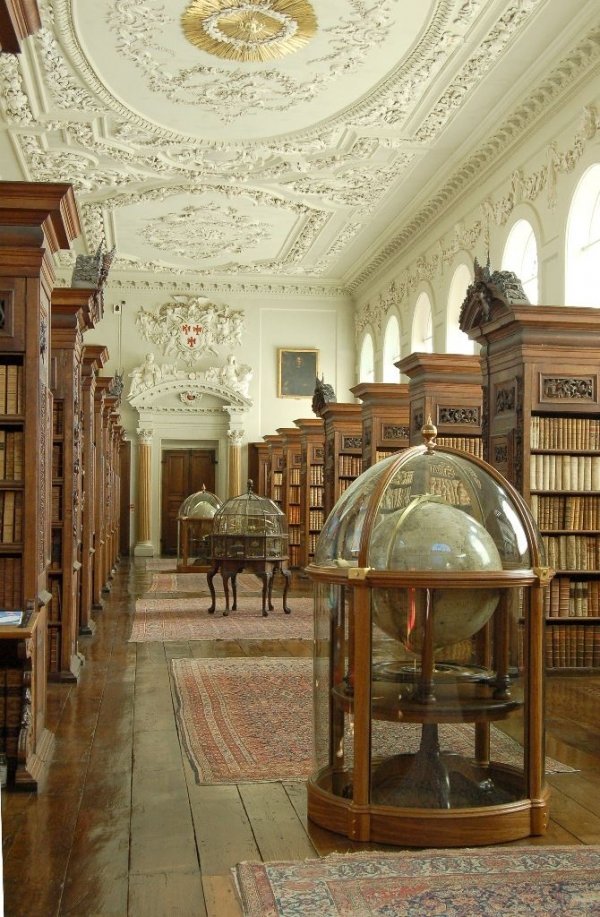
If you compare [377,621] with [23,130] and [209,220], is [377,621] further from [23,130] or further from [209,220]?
[209,220]

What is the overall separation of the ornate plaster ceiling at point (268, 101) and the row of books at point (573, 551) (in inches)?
227

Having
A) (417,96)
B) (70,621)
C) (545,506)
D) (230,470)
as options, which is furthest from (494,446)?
(230,470)

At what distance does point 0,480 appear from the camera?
5539 mm

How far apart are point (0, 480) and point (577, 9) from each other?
8597mm

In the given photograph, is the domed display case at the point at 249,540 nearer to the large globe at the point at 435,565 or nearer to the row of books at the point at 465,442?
the row of books at the point at 465,442

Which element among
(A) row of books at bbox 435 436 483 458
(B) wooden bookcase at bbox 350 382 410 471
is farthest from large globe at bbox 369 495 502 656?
(B) wooden bookcase at bbox 350 382 410 471

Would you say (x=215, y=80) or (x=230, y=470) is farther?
(x=230, y=470)

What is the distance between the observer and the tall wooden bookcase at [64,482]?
8.05 metres

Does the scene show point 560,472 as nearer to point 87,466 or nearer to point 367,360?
point 87,466

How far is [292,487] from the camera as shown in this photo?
20312 millimetres

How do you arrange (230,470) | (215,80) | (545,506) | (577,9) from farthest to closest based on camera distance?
(230,470)
(215,80)
(577,9)
(545,506)

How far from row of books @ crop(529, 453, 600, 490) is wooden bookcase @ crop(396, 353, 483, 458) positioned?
227 cm

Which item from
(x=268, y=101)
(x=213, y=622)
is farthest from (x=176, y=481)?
(x=213, y=622)

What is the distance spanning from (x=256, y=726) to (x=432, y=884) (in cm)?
286
